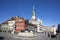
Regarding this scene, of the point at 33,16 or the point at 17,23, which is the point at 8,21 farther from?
the point at 33,16

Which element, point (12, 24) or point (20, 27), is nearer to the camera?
point (20, 27)

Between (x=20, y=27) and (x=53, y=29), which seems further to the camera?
(x=53, y=29)

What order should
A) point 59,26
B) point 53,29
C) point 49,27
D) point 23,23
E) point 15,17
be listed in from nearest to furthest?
point 23,23
point 59,26
point 15,17
point 53,29
point 49,27

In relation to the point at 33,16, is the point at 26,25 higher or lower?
lower

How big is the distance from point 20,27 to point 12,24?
6.29 meters

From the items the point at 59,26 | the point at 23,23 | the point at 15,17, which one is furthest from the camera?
the point at 15,17

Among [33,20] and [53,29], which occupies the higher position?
[33,20]

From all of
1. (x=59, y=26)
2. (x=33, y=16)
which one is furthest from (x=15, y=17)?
(x=33, y=16)

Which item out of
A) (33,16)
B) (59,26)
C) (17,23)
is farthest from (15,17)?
(33,16)

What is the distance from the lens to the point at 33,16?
89.7 m

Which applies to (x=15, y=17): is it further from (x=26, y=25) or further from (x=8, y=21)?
(x=26, y=25)

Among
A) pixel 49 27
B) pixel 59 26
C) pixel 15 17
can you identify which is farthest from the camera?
pixel 49 27

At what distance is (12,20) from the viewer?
63.2 metres

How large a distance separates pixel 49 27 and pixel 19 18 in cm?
2911
